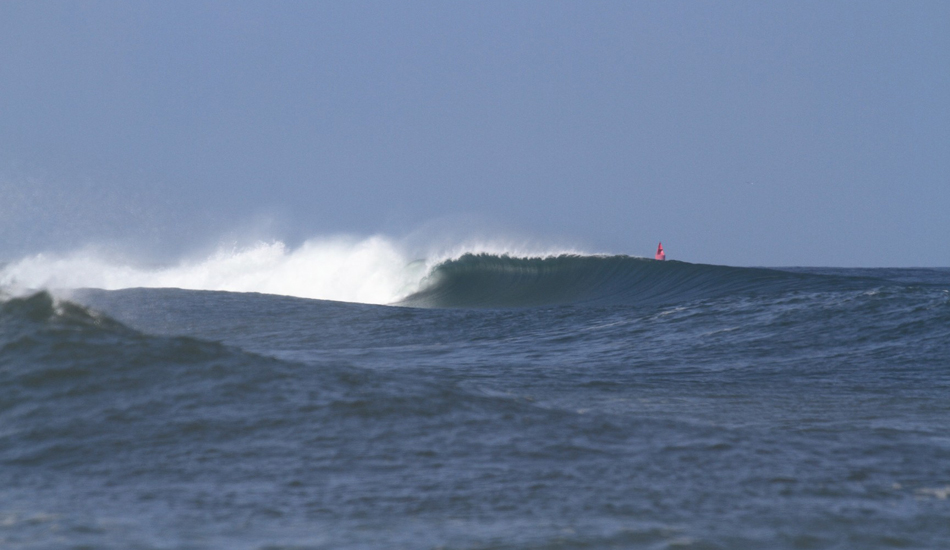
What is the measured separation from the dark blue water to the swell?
6451mm

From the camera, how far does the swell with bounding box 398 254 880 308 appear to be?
14.4 m

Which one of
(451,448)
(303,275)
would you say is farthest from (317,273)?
(451,448)

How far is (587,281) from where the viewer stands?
18.7m

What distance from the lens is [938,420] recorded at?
501 cm

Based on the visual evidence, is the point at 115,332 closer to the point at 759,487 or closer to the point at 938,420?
the point at 759,487

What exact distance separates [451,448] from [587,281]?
15230 millimetres

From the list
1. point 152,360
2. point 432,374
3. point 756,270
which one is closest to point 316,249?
point 756,270

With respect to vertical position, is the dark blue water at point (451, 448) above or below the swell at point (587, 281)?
below

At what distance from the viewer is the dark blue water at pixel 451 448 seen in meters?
2.69

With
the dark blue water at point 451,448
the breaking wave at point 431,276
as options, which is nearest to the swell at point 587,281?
the breaking wave at point 431,276

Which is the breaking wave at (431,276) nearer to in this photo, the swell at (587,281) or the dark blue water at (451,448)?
the swell at (587,281)

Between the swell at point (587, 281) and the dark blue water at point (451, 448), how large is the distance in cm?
645

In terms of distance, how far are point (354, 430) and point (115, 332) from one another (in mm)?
2023

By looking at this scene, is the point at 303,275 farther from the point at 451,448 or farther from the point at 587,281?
the point at 451,448
